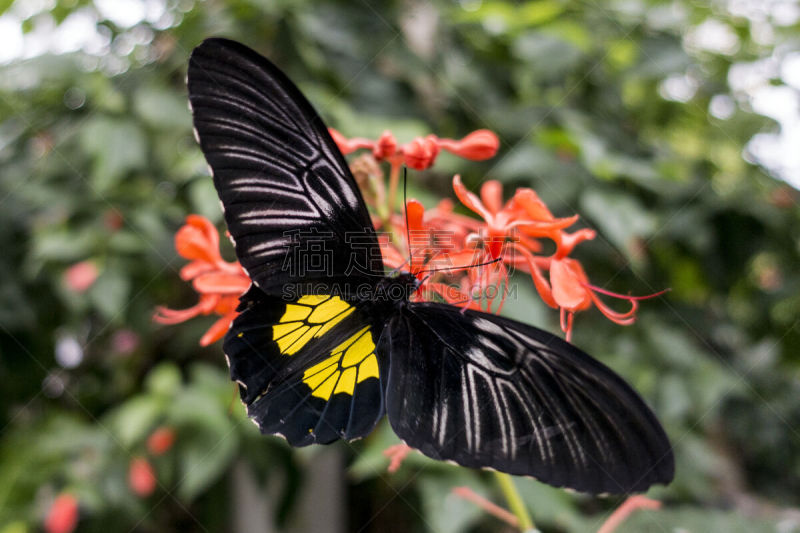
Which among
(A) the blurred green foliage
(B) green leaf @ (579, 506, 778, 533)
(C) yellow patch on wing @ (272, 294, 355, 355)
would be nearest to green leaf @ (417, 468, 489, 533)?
(A) the blurred green foliage

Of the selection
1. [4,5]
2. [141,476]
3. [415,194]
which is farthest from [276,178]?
[141,476]

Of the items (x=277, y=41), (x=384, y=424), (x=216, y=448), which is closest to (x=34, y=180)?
(x=277, y=41)

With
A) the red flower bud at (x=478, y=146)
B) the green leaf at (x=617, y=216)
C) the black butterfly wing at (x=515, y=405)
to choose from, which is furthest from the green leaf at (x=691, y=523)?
the red flower bud at (x=478, y=146)

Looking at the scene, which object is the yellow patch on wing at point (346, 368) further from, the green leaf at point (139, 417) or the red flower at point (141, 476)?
the red flower at point (141, 476)

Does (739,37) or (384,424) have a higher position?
(739,37)

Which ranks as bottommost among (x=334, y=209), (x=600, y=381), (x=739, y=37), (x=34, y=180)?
(x=739, y=37)

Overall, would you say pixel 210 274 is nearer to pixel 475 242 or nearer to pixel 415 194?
pixel 475 242

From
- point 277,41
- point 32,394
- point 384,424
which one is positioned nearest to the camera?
point 384,424

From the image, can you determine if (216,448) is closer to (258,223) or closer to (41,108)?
(258,223)
